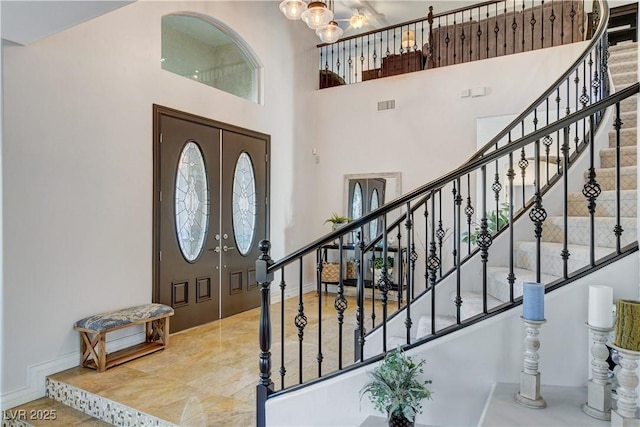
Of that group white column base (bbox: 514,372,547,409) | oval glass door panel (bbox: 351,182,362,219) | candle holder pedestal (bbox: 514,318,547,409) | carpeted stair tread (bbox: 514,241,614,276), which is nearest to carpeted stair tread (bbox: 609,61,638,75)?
carpeted stair tread (bbox: 514,241,614,276)

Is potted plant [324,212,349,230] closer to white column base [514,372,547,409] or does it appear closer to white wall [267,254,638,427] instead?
white wall [267,254,638,427]

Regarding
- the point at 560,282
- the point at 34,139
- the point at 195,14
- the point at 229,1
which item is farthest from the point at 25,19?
the point at 560,282

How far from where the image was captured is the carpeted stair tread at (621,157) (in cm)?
288

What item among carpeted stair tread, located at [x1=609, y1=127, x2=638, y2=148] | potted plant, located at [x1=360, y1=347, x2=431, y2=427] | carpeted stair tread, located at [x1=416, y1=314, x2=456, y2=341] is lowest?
potted plant, located at [x1=360, y1=347, x2=431, y2=427]

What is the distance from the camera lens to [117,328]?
10.5 feet

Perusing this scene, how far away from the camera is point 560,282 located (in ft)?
6.45

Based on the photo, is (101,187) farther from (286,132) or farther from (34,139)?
(286,132)

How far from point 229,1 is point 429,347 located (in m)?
4.89

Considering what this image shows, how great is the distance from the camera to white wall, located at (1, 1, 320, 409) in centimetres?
291

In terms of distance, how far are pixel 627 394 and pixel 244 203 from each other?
14.6 feet

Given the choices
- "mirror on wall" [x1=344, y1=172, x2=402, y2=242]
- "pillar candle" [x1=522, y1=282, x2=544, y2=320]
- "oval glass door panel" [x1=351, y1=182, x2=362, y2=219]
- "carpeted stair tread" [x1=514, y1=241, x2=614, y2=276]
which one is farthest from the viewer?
"oval glass door panel" [x1=351, y1=182, x2=362, y2=219]

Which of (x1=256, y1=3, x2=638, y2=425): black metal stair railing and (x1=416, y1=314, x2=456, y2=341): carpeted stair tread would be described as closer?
(x1=256, y1=3, x2=638, y2=425): black metal stair railing

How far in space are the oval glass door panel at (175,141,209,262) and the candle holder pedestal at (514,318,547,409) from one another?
3581 mm

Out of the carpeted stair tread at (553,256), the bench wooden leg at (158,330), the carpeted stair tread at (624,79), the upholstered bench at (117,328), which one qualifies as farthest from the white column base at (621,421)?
the carpeted stair tread at (624,79)
